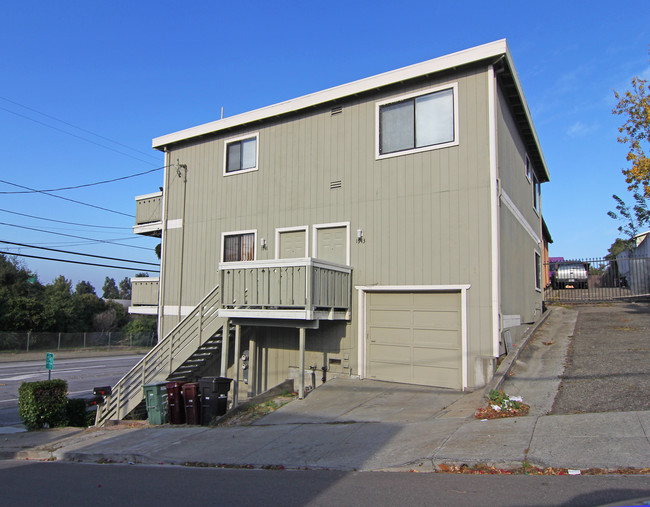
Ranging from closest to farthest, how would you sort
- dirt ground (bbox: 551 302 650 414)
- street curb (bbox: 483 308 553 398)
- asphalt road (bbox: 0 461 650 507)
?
asphalt road (bbox: 0 461 650 507)
dirt ground (bbox: 551 302 650 414)
street curb (bbox: 483 308 553 398)

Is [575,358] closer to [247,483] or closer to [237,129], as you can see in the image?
[247,483]

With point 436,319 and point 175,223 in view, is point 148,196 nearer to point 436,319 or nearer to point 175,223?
point 175,223

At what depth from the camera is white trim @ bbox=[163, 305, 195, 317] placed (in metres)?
15.7

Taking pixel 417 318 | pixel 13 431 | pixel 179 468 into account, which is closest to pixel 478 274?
pixel 417 318

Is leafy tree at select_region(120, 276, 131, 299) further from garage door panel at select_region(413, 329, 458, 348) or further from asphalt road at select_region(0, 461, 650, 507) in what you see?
asphalt road at select_region(0, 461, 650, 507)

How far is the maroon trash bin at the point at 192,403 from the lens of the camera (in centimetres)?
1132

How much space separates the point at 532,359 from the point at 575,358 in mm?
902

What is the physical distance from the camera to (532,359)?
11211 mm

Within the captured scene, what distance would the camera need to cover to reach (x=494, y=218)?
1060cm

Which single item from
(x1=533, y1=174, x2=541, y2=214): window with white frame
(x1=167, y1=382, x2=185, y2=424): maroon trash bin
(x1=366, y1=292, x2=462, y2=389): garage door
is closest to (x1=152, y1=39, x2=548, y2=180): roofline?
(x1=533, y1=174, x2=541, y2=214): window with white frame

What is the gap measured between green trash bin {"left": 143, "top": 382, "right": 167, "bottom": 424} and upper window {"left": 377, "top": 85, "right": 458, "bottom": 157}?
7.97 m

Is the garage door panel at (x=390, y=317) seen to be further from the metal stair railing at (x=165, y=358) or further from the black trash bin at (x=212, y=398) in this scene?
the metal stair railing at (x=165, y=358)

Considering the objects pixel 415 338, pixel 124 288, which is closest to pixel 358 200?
pixel 415 338

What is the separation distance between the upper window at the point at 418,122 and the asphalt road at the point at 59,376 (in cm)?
1364
